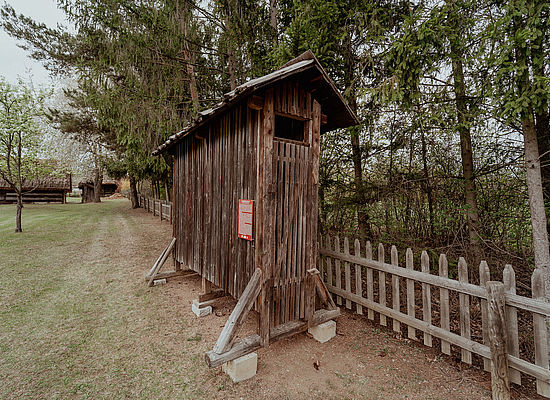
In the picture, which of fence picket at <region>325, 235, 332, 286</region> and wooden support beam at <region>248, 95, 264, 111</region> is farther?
fence picket at <region>325, 235, 332, 286</region>

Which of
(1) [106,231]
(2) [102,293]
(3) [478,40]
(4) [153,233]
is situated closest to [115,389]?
(2) [102,293]

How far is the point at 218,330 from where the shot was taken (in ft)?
13.7

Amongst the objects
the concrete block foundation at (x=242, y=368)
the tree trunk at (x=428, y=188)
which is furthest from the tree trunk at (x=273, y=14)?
the concrete block foundation at (x=242, y=368)

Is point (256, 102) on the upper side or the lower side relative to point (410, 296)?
upper

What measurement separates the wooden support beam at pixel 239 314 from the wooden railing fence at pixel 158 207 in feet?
41.3

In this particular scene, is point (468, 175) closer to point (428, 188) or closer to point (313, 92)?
point (428, 188)

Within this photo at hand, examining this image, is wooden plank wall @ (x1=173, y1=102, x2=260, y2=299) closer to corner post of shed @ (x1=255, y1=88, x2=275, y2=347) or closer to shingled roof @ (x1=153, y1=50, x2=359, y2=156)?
corner post of shed @ (x1=255, y1=88, x2=275, y2=347)

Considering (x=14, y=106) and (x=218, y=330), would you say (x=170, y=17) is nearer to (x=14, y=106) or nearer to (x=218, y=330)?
(x=218, y=330)

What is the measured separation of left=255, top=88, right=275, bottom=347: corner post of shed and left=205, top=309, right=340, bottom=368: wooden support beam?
0.44 feet

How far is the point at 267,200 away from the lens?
3.31 m

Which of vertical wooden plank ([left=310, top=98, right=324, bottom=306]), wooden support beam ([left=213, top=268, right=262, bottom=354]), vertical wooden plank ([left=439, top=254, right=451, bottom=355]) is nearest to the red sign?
wooden support beam ([left=213, top=268, right=262, bottom=354])

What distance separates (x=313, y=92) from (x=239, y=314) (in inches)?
134

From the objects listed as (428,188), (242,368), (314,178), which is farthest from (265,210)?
(428,188)

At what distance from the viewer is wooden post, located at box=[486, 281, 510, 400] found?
2.69 metres
